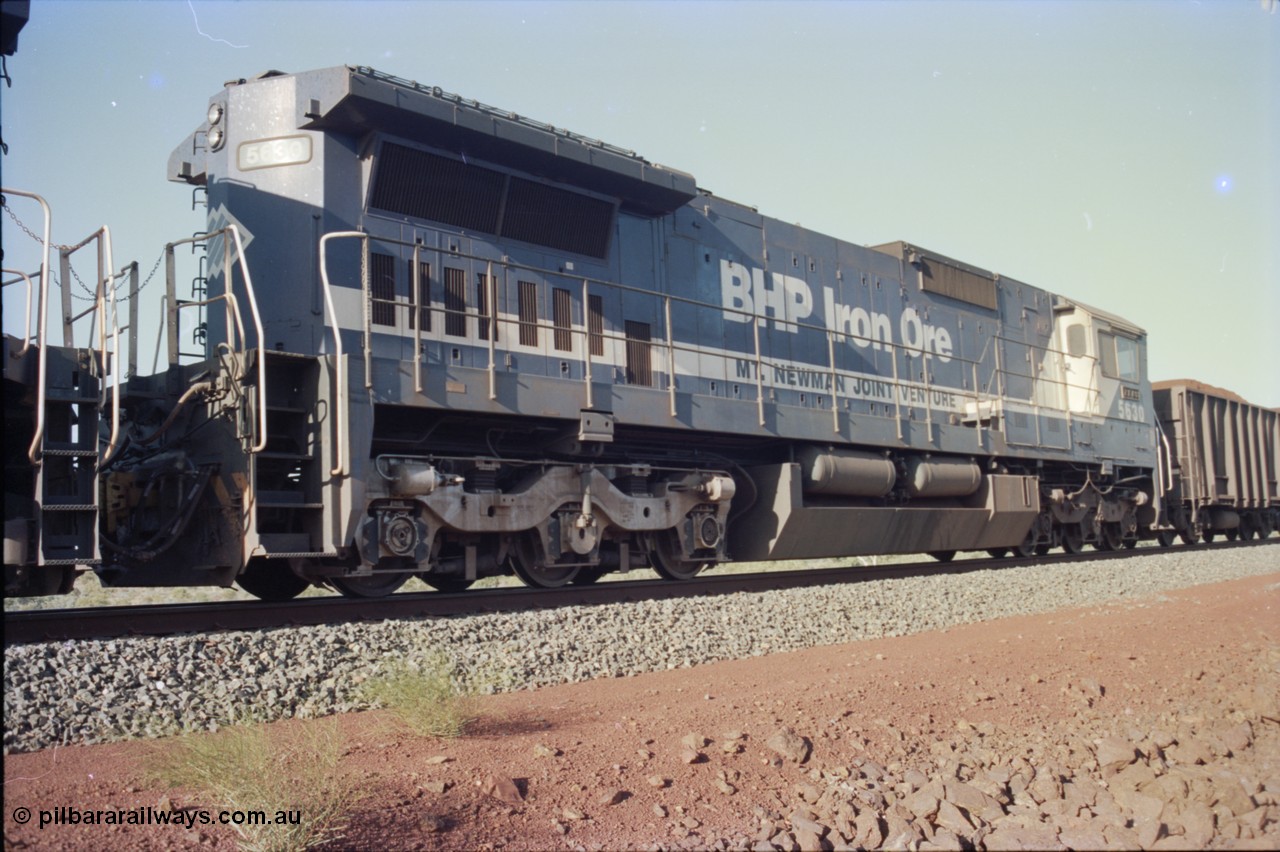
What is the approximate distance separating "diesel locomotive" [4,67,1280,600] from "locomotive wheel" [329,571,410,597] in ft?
0.08

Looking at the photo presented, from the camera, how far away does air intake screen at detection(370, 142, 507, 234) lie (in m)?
8.12

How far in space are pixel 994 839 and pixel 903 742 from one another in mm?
912

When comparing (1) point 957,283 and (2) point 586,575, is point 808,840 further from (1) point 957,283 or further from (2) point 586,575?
(1) point 957,283

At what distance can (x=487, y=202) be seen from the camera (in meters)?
8.70

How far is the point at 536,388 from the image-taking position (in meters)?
8.09

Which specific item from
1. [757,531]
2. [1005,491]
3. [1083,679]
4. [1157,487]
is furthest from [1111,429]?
[1083,679]

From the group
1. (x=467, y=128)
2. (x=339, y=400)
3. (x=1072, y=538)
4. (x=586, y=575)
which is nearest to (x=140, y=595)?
(x=586, y=575)

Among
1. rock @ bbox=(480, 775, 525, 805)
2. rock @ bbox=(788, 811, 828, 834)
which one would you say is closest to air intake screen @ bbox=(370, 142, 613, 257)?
rock @ bbox=(480, 775, 525, 805)

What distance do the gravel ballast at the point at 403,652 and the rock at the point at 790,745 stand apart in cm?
163

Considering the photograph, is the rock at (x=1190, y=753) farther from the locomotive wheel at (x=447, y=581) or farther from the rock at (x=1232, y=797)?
the locomotive wheel at (x=447, y=581)

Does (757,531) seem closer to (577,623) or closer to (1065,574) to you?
(1065,574)

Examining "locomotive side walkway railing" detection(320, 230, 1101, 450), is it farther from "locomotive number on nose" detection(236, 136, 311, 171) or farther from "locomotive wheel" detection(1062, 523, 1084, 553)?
"locomotive wheel" detection(1062, 523, 1084, 553)

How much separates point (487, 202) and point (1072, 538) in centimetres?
1104

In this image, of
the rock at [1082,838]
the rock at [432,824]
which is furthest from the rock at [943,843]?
the rock at [432,824]
